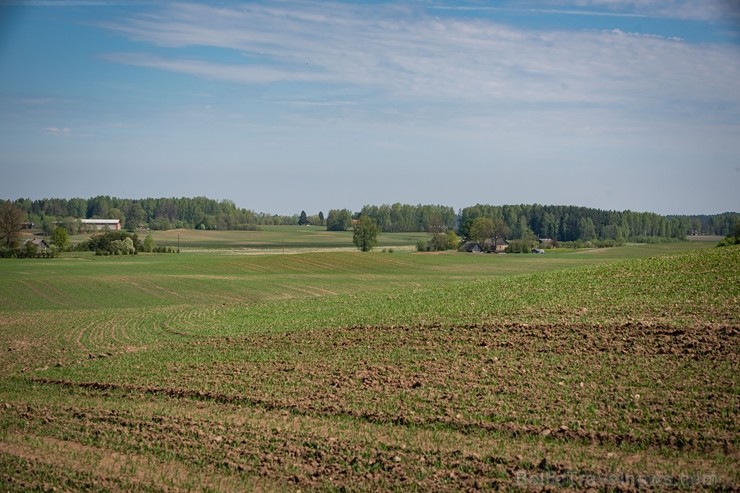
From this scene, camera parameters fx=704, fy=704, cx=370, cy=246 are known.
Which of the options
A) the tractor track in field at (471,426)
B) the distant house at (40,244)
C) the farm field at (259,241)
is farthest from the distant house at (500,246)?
the tractor track in field at (471,426)

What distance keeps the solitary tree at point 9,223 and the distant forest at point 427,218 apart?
91.9 ft

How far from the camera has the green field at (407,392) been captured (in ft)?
40.1

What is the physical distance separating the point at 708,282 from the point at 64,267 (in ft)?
204

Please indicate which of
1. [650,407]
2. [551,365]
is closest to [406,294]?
[551,365]

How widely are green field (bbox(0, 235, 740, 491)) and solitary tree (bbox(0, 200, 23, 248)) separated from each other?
63.6m

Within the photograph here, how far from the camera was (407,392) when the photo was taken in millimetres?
16594

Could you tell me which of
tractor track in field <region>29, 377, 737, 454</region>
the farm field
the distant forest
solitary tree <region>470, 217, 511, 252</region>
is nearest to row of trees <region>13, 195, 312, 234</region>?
the distant forest

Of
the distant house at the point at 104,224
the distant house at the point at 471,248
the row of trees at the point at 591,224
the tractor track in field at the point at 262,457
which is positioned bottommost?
the tractor track in field at the point at 262,457

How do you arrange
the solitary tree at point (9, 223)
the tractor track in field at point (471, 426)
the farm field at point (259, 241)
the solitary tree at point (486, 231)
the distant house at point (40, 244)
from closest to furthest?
1. the tractor track in field at point (471, 426)
2. the distant house at point (40, 244)
3. the solitary tree at point (9, 223)
4. the solitary tree at point (486, 231)
5. the farm field at point (259, 241)

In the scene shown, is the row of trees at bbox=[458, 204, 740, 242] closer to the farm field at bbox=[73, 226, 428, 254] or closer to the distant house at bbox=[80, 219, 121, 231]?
the farm field at bbox=[73, 226, 428, 254]

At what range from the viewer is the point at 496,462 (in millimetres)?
12289

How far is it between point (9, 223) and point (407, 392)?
292 feet

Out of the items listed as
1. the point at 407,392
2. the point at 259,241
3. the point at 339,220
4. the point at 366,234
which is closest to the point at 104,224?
the point at 259,241

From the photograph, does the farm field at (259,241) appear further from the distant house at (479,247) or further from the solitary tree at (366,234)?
the distant house at (479,247)
